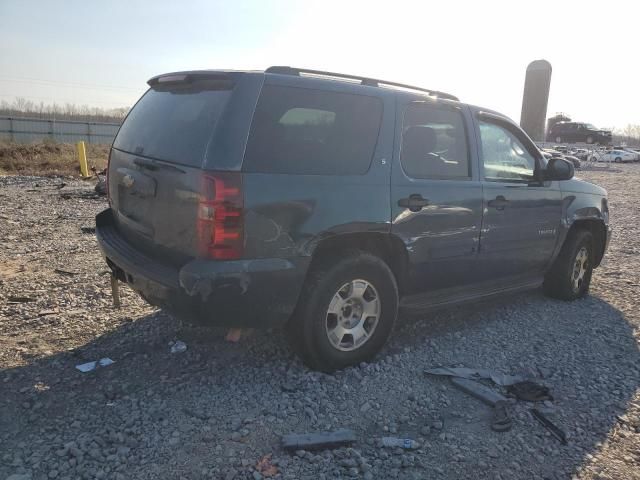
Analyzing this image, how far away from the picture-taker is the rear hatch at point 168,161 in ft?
10.1

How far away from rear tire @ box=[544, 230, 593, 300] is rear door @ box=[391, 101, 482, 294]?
1.64m

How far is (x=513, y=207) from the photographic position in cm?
461

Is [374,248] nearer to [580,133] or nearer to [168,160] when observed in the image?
[168,160]

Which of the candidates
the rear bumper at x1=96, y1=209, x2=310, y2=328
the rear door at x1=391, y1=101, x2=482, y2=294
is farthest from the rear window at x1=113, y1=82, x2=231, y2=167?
the rear door at x1=391, y1=101, x2=482, y2=294

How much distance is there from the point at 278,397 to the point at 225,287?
877 mm

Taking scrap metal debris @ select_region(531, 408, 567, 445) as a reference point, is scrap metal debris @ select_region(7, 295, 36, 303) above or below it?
above

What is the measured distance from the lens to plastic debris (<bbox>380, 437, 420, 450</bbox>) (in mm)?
2936

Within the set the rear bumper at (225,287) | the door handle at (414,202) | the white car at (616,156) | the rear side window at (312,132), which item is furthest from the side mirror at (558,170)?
the white car at (616,156)

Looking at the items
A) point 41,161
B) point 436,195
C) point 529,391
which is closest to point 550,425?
point 529,391

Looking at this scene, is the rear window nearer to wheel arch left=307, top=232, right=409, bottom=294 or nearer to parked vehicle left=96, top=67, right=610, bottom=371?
parked vehicle left=96, top=67, right=610, bottom=371

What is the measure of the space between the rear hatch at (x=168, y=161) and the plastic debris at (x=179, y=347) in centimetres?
85

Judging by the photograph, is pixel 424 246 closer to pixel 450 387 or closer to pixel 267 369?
pixel 450 387

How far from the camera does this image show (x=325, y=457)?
2.80 metres

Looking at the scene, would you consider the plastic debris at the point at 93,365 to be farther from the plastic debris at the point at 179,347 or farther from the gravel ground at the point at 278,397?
the plastic debris at the point at 179,347
